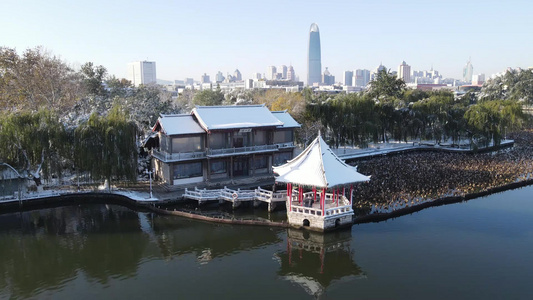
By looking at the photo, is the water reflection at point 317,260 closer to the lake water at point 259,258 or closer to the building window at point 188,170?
the lake water at point 259,258

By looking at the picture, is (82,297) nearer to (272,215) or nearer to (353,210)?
(272,215)

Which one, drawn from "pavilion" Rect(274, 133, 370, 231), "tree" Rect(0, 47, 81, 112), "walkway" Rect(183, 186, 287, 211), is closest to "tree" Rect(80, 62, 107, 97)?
"tree" Rect(0, 47, 81, 112)

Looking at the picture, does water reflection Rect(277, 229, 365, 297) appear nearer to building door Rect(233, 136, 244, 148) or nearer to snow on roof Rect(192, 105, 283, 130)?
building door Rect(233, 136, 244, 148)

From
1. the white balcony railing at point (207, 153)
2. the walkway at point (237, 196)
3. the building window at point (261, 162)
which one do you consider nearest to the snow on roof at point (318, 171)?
the walkway at point (237, 196)

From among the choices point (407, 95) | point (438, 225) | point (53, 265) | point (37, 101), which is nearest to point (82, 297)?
point (53, 265)

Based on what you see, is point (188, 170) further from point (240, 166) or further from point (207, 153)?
point (240, 166)

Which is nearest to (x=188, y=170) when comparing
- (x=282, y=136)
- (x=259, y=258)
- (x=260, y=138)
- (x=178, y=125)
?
(x=178, y=125)
